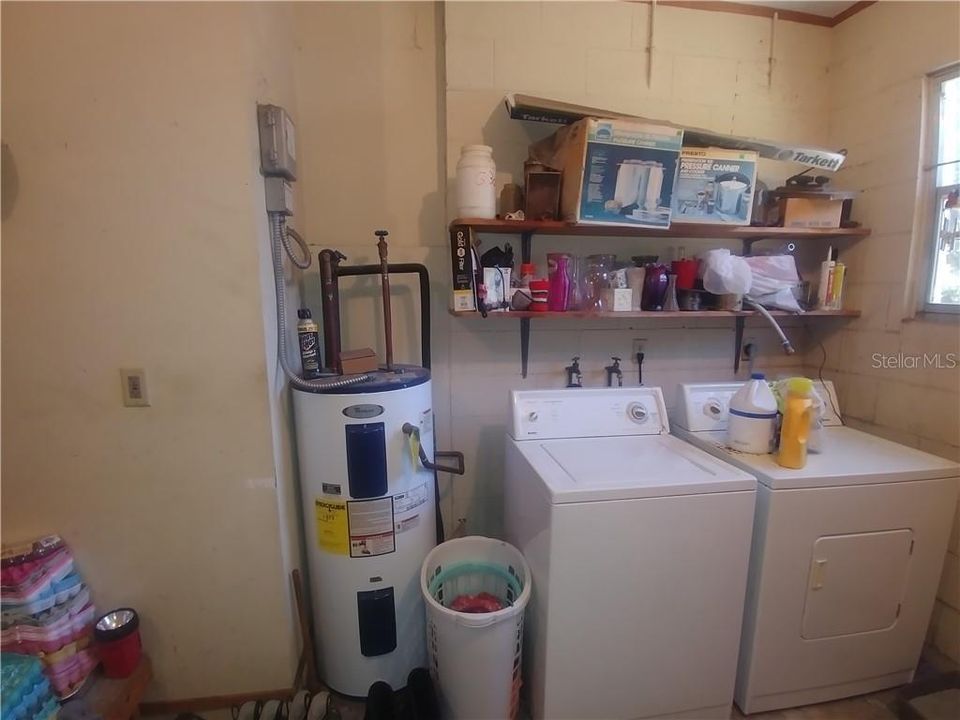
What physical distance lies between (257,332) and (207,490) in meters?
0.53

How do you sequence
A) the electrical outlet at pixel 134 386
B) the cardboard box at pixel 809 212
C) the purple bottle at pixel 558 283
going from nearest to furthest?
the electrical outlet at pixel 134 386
the purple bottle at pixel 558 283
the cardboard box at pixel 809 212

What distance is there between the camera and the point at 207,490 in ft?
4.49

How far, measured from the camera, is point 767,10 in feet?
6.20

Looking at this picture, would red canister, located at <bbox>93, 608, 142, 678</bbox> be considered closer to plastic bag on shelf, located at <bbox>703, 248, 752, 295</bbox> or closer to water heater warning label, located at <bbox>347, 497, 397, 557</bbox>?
water heater warning label, located at <bbox>347, 497, 397, 557</bbox>

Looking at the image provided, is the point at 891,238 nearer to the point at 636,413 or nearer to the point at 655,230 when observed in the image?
the point at 655,230

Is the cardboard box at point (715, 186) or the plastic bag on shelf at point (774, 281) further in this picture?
the plastic bag on shelf at point (774, 281)

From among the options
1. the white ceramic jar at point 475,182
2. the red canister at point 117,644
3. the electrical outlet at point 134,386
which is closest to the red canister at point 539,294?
the white ceramic jar at point 475,182

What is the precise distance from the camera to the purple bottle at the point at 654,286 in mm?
1768

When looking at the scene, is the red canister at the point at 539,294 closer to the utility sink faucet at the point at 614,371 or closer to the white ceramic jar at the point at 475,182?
the white ceramic jar at the point at 475,182

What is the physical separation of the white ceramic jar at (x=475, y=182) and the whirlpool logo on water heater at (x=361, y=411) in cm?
76

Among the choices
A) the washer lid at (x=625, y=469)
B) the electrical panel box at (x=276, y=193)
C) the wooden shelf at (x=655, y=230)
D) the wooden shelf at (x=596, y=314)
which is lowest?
the washer lid at (x=625, y=469)

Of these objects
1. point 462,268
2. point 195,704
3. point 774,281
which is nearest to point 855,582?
point 774,281

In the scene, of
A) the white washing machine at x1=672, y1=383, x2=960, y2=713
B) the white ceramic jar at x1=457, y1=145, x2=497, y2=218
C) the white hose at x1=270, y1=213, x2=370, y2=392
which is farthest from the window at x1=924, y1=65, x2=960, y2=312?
the white hose at x1=270, y1=213, x2=370, y2=392

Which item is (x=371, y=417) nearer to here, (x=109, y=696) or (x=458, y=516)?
(x=458, y=516)
